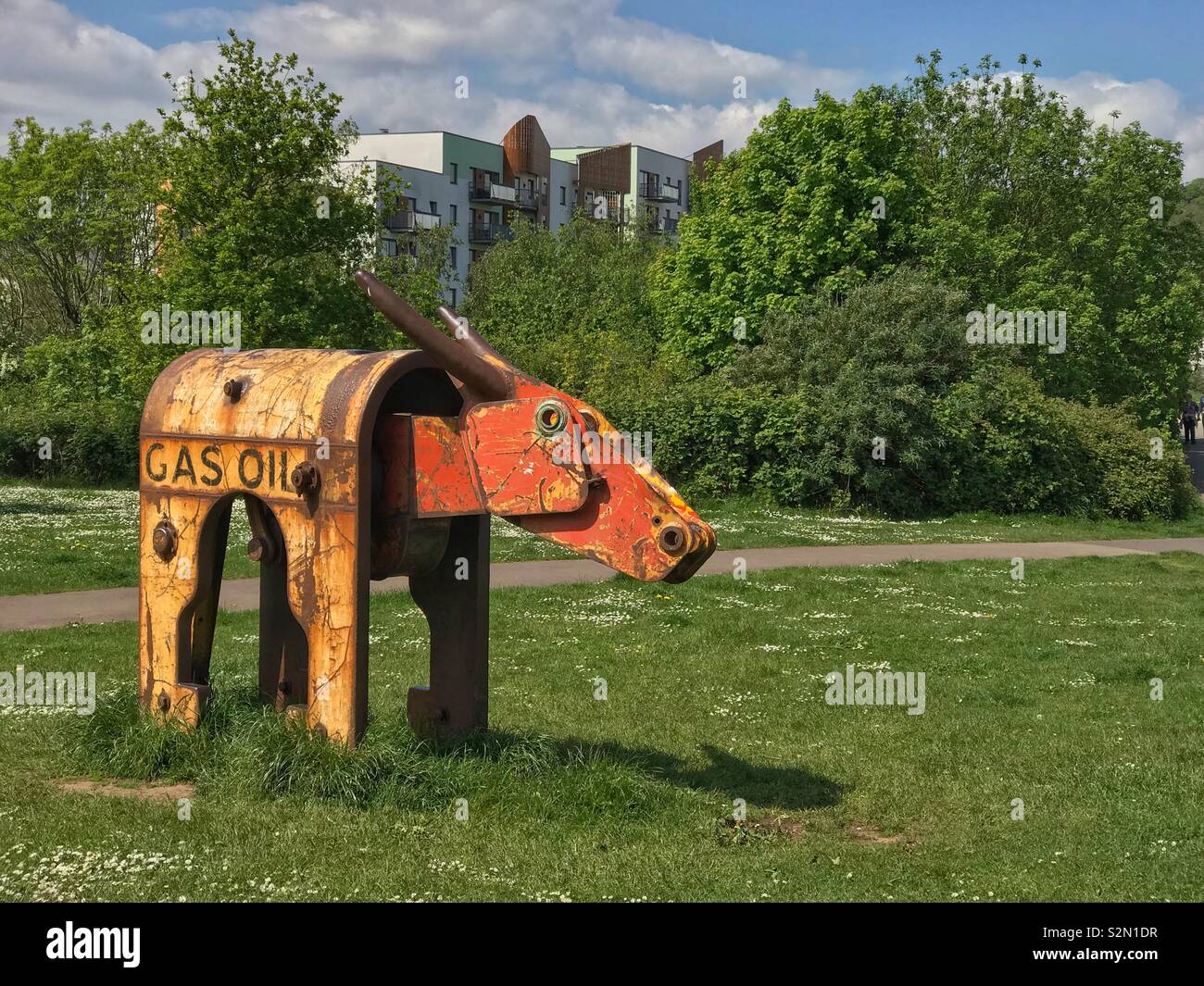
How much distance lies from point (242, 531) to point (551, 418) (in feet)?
46.8

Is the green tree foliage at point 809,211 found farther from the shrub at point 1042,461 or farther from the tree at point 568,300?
the shrub at point 1042,461

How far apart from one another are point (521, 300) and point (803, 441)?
34.6m

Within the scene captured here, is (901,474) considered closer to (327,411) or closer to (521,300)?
(327,411)

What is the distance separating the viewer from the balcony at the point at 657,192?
97.5m

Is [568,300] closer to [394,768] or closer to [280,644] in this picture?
Result: [280,644]

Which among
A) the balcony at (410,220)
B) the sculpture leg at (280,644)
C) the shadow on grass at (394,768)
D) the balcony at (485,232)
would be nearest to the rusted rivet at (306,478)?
the sculpture leg at (280,644)

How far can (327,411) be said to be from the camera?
283 inches

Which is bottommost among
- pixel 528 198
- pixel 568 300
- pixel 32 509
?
pixel 32 509

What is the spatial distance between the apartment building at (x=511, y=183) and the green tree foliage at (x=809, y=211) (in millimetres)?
31473

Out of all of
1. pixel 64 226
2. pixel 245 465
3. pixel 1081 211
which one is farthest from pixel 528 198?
pixel 245 465

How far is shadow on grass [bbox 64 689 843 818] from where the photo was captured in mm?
7176

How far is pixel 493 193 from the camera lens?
8400 cm

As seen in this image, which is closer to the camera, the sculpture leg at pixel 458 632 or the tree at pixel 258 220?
the sculpture leg at pixel 458 632
